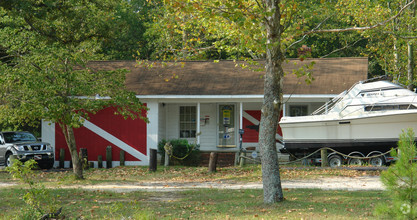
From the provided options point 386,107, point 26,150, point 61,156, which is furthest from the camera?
point 61,156

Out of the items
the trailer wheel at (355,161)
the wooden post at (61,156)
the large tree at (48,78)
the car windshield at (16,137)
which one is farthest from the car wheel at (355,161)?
the car windshield at (16,137)

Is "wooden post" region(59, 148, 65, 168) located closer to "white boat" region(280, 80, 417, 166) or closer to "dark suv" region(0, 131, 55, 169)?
"dark suv" region(0, 131, 55, 169)

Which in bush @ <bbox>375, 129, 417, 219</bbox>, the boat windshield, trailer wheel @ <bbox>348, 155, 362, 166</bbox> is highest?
the boat windshield

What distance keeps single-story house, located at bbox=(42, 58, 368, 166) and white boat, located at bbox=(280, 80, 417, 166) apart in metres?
2.33

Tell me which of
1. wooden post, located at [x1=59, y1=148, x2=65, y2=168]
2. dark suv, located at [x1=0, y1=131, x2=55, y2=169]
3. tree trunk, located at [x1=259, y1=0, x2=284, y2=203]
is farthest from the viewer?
wooden post, located at [x1=59, y1=148, x2=65, y2=168]

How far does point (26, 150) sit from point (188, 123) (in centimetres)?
747

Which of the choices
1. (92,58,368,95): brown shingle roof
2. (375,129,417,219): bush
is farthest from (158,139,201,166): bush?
(375,129,417,219): bush

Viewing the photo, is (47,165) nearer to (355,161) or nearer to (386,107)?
(355,161)

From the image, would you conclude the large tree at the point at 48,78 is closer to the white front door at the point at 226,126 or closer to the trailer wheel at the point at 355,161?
the white front door at the point at 226,126

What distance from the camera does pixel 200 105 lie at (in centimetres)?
2456

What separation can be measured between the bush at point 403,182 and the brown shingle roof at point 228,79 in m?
15.3

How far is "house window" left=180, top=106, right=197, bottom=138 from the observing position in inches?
969

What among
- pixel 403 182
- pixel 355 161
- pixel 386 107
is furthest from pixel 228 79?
pixel 403 182

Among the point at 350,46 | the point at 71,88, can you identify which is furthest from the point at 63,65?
the point at 350,46
